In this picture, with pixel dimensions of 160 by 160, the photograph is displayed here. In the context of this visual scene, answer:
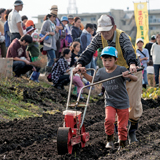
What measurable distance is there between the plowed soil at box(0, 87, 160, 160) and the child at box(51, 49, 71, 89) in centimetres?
272

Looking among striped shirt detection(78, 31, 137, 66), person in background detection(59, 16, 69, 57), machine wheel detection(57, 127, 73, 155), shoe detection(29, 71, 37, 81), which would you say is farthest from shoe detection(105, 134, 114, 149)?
person in background detection(59, 16, 69, 57)

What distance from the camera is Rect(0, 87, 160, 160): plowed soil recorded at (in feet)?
15.6

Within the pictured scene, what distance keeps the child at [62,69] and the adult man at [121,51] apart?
17.2 ft

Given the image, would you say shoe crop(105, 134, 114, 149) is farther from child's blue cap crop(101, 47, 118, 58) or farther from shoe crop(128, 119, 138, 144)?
child's blue cap crop(101, 47, 118, 58)

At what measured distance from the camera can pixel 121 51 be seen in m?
5.48

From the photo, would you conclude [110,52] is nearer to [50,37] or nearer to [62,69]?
[62,69]

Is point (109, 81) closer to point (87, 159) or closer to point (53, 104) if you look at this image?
point (87, 159)

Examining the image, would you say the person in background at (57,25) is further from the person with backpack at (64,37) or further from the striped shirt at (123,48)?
the striped shirt at (123,48)

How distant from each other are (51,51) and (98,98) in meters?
2.36

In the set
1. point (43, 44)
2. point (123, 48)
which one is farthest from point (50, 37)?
point (123, 48)

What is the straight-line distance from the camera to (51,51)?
11703mm

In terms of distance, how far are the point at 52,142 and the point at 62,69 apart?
17.7 ft

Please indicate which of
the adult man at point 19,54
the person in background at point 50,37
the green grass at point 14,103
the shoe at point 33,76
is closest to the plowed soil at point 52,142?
the green grass at point 14,103

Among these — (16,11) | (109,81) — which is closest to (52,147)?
(109,81)
